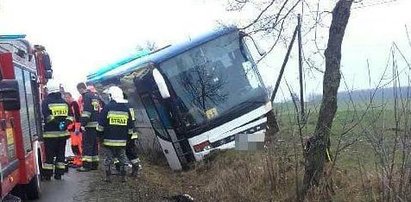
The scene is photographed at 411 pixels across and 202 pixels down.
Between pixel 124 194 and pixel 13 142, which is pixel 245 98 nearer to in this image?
pixel 124 194

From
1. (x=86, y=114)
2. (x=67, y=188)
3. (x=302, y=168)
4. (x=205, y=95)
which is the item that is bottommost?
(x=67, y=188)

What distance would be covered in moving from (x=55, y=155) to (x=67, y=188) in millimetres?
828

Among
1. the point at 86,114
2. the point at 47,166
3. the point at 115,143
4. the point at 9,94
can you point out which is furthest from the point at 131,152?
the point at 9,94

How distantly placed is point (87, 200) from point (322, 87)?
12.5 feet

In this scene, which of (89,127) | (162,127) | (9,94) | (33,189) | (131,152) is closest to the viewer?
(9,94)

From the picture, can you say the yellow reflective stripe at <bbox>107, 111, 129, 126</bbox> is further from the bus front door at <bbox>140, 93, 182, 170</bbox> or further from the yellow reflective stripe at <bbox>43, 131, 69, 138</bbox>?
the bus front door at <bbox>140, 93, 182, 170</bbox>

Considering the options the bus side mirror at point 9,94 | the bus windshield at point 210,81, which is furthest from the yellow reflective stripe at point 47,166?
the bus side mirror at point 9,94

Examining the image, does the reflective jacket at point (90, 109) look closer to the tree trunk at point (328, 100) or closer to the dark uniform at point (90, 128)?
the dark uniform at point (90, 128)

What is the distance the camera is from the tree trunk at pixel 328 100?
690 cm

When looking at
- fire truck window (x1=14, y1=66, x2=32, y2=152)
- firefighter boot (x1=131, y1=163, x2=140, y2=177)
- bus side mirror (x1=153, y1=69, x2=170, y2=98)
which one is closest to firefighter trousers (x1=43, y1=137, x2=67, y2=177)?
firefighter boot (x1=131, y1=163, x2=140, y2=177)

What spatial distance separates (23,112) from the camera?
8531 mm

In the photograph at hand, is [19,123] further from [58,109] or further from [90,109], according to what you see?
[90,109]

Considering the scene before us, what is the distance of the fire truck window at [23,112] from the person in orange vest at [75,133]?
3.82m

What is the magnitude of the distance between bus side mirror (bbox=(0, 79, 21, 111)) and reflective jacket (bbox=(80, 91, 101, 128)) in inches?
232
